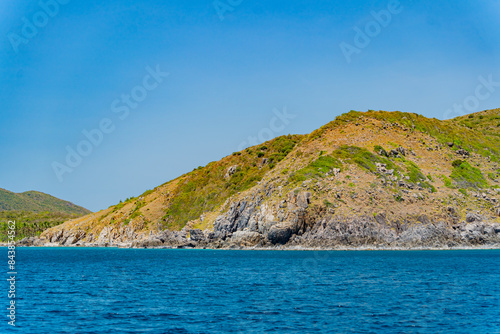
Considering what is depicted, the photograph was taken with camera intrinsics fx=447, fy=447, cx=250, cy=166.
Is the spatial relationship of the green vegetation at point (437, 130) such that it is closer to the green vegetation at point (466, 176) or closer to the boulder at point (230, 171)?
the green vegetation at point (466, 176)

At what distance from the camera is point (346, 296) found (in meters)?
45.7

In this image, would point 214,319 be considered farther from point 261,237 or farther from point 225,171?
point 225,171

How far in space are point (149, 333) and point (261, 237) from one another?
101 m

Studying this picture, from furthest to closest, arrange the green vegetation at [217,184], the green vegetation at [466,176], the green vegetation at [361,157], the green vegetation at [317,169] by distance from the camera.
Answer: the green vegetation at [217,184], the green vegetation at [361,157], the green vegetation at [466,176], the green vegetation at [317,169]

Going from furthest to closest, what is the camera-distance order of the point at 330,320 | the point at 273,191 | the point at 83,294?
the point at 273,191 < the point at 83,294 < the point at 330,320

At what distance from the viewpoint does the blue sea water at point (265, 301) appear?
3297 cm

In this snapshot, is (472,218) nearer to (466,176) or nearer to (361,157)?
(466,176)

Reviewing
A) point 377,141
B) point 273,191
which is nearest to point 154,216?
point 273,191

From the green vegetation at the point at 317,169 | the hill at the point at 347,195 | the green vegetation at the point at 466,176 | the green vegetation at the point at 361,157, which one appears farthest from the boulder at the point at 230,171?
the green vegetation at the point at 466,176

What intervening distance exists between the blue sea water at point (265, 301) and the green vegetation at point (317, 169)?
230 feet

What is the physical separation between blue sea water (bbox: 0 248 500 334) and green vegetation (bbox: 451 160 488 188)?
76.8 meters

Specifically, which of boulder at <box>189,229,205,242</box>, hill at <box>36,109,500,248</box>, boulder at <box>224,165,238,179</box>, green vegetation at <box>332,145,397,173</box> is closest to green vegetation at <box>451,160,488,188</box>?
hill at <box>36,109,500,248</box>

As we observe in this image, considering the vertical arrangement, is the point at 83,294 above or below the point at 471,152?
below

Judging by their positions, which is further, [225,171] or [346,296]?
[225,171]
